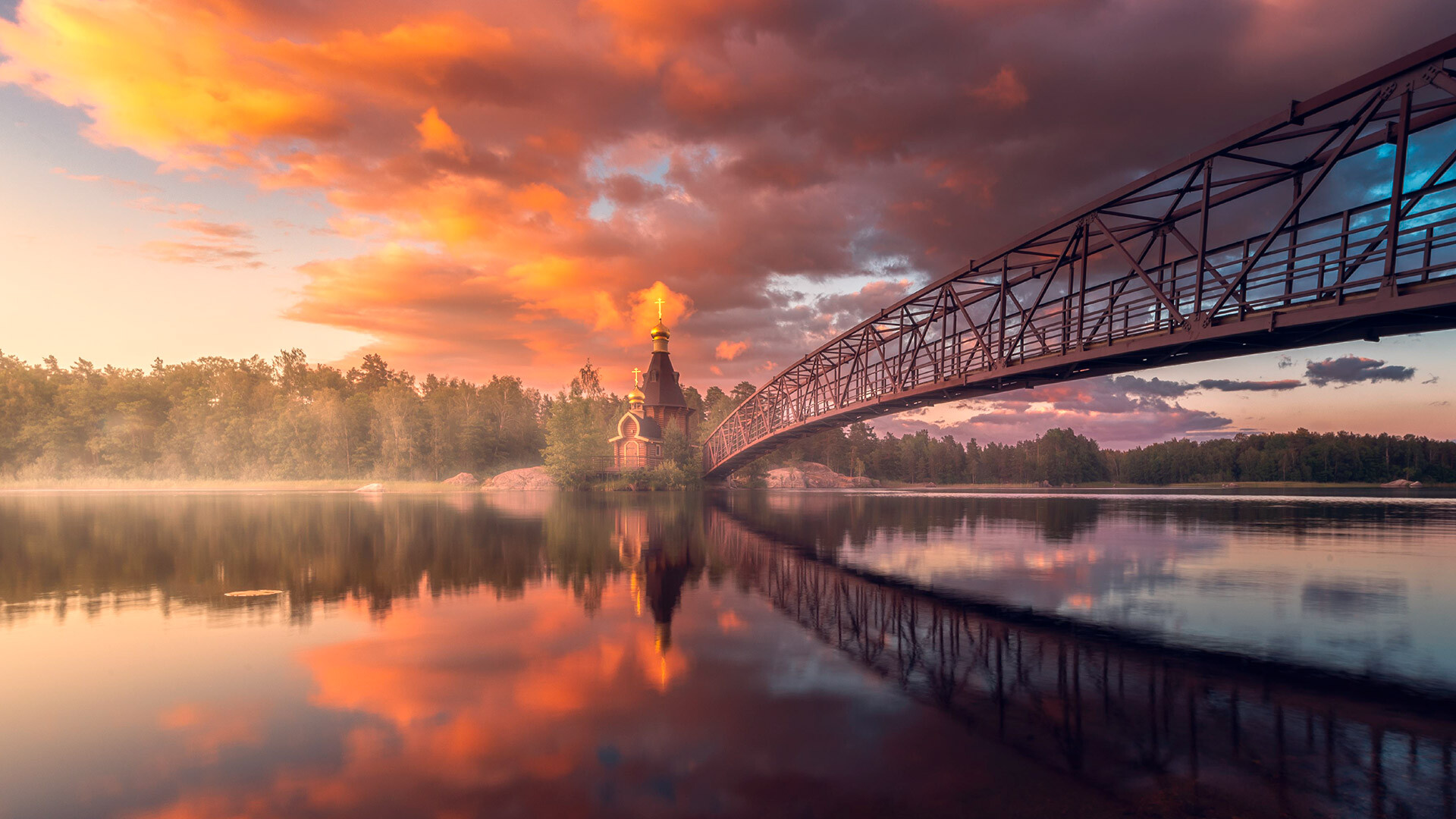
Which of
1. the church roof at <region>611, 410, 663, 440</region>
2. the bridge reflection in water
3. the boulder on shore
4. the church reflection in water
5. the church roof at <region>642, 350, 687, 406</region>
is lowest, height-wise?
the boulder on shore

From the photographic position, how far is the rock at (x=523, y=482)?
80.9 m

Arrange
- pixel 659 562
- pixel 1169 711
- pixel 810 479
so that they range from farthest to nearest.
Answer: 1. pixel 810 479
2. pixel 659 562
3. pixel 1169 711

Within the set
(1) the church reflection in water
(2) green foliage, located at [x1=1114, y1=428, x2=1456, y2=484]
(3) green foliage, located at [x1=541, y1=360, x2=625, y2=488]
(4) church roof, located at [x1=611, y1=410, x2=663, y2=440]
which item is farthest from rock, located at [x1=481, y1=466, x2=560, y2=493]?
(2) green foliage, located at [x1=1114, y1=428, x2=1456, y2=484]

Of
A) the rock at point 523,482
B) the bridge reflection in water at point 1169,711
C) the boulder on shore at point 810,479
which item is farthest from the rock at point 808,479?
the bridge reflection in water at point 1169,711

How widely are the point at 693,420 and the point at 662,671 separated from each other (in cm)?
8655

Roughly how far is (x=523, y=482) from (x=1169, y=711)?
82.2 meters

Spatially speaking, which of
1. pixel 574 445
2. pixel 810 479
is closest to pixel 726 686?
pixel 574 445

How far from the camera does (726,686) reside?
901cm

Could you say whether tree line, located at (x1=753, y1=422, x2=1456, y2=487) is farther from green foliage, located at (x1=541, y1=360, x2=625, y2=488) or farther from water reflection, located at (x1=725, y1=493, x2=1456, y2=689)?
water reflection, located at (x1=725, y1=493, x2=1456, y2=689)

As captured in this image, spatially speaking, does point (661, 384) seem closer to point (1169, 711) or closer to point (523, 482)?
point (523, 482)

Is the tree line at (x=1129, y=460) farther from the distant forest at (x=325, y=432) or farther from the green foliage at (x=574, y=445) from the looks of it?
the green foliage at (x=574, y=445)

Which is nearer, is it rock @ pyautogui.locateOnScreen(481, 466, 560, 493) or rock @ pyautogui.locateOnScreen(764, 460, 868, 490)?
rock @ pyautogui.locateOnScreen(481, 466, 560, 493)

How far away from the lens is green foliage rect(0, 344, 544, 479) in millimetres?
85625

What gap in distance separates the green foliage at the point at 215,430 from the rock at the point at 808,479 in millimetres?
47466
